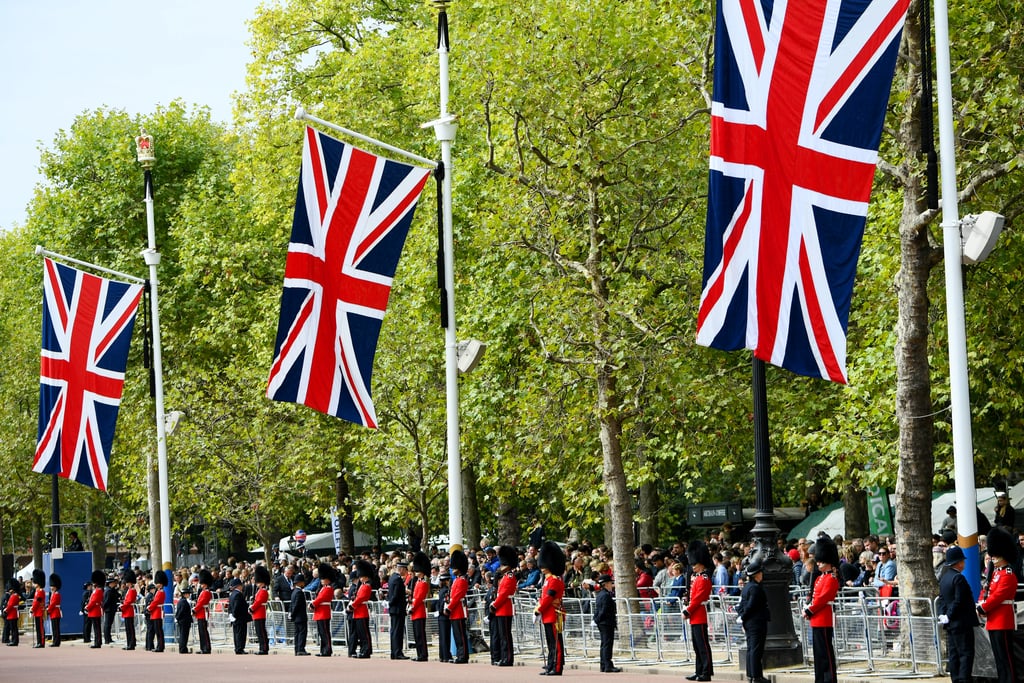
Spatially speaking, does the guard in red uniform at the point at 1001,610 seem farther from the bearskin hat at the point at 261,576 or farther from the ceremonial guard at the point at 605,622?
the bearskin hat at the point at 261,576

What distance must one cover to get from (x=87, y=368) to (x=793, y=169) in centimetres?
1939

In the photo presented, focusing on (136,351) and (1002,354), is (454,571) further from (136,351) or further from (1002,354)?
(136,351)

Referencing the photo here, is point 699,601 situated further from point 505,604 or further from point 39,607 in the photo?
point 39,607

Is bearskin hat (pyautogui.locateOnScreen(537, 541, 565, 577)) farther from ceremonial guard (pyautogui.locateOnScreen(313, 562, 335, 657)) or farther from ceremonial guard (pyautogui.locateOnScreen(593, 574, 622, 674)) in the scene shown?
ceremonial guard (pyautogui.locateOnScreen(313, 562, 335, 657))

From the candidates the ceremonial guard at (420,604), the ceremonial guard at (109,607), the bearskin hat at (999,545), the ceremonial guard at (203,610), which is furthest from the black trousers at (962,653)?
the ceremonial guard at (109,607)

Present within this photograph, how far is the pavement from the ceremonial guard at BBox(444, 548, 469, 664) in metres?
0.34

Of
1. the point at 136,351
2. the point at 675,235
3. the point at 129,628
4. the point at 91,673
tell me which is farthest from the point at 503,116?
the point at 136,351

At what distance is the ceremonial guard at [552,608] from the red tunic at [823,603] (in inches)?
181

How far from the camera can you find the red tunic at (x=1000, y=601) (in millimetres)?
15008

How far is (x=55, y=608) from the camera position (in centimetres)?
3862

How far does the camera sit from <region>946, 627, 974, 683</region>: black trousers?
1525 centimetres

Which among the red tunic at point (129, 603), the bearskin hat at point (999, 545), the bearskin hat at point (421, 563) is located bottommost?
the red tunic at point (129, 603)

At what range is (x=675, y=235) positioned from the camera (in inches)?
1080

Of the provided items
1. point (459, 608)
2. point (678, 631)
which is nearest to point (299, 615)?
point (459, 608)
